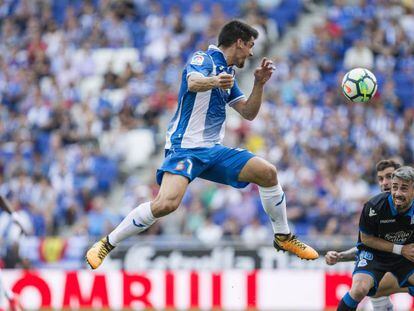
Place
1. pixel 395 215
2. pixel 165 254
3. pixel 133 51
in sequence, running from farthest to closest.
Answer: pixel 133 51, pixel 165 254, pixel 395 215

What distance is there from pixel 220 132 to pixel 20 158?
11815mm

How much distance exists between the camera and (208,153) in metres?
11.0

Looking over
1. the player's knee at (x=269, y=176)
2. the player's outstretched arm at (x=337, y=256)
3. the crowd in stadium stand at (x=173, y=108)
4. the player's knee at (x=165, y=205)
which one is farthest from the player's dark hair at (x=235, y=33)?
the crowd in stadium stand at (x=173, y=108)

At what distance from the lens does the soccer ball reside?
11.3m

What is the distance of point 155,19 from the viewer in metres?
24.5

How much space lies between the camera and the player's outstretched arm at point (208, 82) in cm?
1019

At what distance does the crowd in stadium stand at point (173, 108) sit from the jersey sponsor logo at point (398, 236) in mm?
7696

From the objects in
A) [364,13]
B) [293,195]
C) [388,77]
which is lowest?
[293,195]

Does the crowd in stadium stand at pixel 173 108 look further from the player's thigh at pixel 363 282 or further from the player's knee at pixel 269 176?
the player's knee at pixel 269 176

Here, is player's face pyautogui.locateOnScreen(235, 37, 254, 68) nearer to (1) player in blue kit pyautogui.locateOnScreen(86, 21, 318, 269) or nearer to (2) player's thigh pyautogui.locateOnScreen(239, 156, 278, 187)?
(1) player in blue kit pyautogui.locateOnScreen(86, 21, 318, 269)

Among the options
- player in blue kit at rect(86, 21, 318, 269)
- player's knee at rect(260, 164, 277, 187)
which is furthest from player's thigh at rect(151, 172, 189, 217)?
player's knee at rect(260, 164, 277, 187)

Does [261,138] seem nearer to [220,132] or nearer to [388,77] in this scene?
[388,77]

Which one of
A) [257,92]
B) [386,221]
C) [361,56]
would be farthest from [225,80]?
Answer: [361,56]

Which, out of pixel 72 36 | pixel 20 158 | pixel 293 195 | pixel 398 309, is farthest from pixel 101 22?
pixel 398 309
